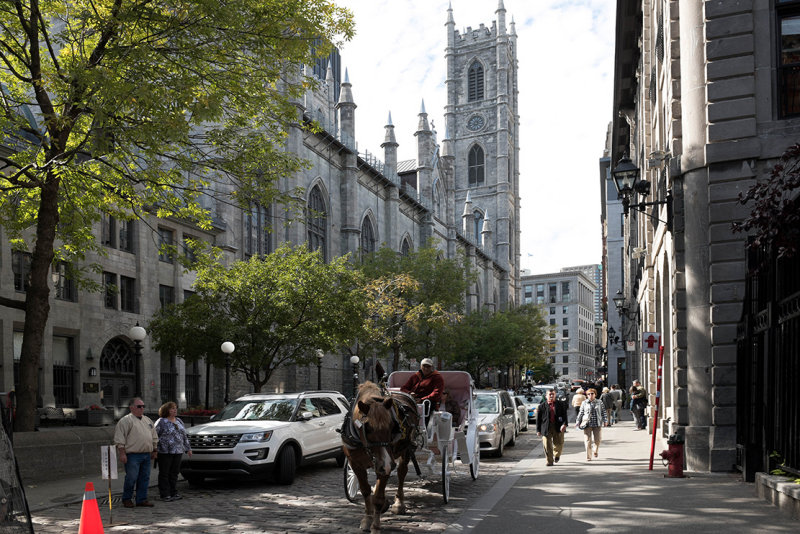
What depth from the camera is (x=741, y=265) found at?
13.6 metres

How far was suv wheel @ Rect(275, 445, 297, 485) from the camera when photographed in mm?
13109

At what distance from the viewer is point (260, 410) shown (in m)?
14.4

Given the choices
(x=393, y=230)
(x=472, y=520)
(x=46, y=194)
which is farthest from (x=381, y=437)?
(x=393, y=230)

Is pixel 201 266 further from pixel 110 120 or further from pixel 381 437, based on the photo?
pixel 381 437

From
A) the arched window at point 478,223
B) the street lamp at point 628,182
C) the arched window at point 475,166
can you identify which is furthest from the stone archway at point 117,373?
the arched window at point 475,166

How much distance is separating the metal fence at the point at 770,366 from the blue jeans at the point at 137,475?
8.63m

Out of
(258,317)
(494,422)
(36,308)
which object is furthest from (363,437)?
(258,317)

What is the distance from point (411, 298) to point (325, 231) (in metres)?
11.0

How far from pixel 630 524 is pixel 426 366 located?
3.99 m

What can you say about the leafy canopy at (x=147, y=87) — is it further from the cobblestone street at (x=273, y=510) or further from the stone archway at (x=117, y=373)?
the stone archway at (x=117, y=373)

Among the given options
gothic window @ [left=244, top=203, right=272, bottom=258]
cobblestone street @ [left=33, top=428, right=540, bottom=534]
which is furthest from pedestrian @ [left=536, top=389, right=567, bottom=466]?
gothic window @ [left=244, top=203, right=272, bottom=258]

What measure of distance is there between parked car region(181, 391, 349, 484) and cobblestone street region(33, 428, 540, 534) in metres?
0.36

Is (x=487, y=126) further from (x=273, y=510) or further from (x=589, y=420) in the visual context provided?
(x=273, y=510)

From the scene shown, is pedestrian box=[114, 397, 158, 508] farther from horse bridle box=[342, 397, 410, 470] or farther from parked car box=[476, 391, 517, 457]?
parked car box=[476, 391, 517, 457]
